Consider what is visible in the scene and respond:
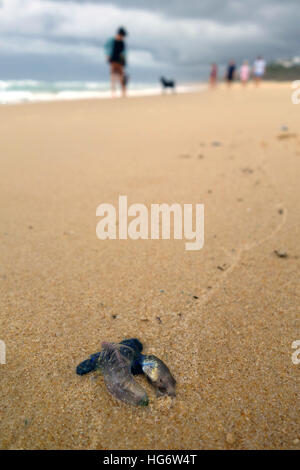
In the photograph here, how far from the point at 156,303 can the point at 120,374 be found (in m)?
0.41

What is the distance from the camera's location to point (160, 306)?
132 centimetres

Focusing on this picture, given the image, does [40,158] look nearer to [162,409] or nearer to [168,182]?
[168,182]

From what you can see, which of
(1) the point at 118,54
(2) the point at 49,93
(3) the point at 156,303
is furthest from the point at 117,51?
(3) the point at 156,303

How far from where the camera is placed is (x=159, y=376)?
992 mm

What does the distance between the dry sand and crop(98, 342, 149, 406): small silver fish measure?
0.03 metres

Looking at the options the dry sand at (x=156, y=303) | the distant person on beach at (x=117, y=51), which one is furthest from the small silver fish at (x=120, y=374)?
the distant person on beach at (x=117, y=51)

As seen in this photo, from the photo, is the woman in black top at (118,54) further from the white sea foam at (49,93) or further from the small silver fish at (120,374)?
the small silver fish at (120,374)

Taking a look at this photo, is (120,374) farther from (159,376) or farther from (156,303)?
(156,303)

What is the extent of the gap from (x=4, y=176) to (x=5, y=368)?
2069 millimetres

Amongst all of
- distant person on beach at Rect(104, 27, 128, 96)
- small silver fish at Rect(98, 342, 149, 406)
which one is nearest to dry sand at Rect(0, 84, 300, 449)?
small silver fish at Rect(98, 342, 149, 406)

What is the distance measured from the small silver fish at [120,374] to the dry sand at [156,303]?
27 millimetres

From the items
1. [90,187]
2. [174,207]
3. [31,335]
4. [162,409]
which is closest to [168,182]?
[174,207]

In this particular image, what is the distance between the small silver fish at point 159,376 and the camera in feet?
3.22

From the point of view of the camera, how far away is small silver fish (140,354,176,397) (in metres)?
0.98
